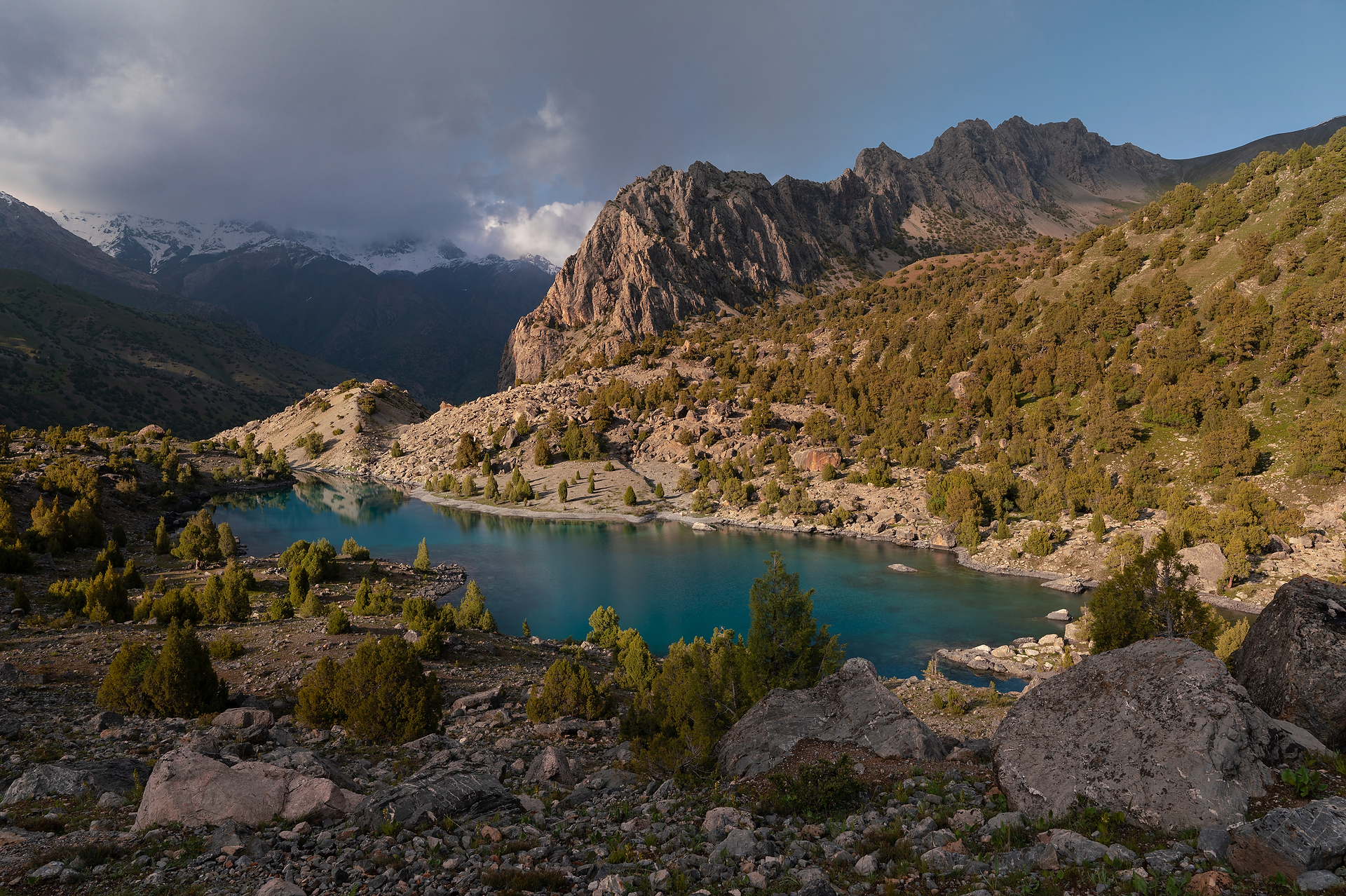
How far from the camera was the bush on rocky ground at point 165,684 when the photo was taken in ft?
52.4

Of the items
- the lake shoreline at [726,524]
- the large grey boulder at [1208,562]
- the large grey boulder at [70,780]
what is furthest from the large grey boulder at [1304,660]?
the lake shoreline at [726,524]

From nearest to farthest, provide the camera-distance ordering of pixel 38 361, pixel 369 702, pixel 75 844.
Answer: pixel 75 844 < pixel 369 702 < pixel 38 361

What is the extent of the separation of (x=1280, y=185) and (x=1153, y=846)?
10720 cm

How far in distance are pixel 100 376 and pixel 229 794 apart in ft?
676

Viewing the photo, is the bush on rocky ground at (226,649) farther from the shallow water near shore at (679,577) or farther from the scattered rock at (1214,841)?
the scattered rock at (1214,841)

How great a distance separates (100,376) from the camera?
15188 centimetres

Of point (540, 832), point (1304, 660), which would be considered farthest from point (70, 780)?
point (1304, 660)

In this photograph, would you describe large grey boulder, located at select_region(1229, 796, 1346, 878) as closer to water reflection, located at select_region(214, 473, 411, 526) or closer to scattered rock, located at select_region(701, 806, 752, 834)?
scattered rock, located at select_region(701, 806, 752, 834)

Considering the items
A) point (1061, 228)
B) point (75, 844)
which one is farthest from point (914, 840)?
point (1061, 228)

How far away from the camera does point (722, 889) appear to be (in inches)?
285

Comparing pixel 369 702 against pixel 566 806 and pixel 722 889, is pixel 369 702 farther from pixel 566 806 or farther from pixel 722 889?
pixel 722 889

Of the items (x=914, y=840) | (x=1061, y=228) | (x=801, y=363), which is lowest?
(x=914, y=840)

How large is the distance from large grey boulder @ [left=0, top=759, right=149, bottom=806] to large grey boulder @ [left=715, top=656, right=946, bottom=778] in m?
12.0

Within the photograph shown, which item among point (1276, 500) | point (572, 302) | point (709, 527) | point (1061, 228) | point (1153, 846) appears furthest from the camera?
point (1061, 228)
